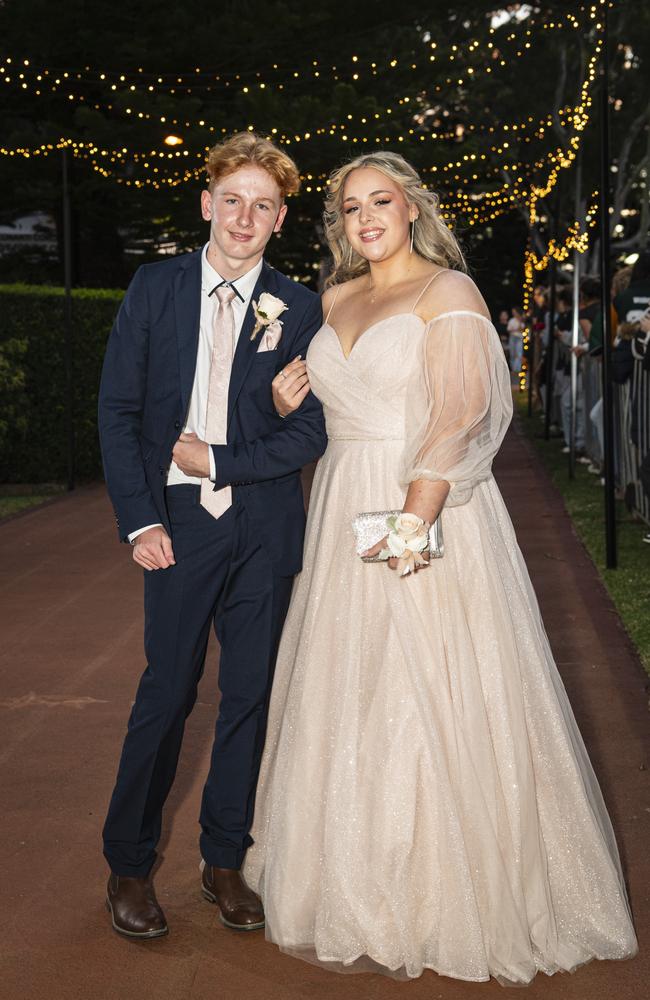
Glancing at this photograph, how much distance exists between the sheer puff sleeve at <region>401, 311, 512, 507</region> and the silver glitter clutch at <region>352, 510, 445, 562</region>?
11 centimetres

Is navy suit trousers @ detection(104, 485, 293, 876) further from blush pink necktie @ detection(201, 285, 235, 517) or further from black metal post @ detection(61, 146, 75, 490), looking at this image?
black metal post @ detection(61, 146, 75, 490)

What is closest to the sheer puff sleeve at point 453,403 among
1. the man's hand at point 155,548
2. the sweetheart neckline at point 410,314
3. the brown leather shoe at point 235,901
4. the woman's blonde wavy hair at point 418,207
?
the sweetheart neckline at point 410,314

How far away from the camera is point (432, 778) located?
349 cm

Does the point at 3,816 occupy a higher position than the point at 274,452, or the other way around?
the point at 274,452

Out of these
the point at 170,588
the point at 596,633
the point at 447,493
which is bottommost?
the point at 596,633

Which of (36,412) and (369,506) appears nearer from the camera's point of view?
(369,506)

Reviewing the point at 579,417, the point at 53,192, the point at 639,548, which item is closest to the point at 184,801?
the point at 639,548

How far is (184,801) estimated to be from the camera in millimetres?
4891

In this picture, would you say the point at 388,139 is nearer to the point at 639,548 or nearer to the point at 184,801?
the point at 639,548

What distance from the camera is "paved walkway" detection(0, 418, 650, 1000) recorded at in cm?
345

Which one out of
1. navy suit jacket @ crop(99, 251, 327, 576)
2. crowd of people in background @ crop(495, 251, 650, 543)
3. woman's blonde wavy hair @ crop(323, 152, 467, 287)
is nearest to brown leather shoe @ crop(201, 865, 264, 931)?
navy suit jacket @ crop(99, 251, 327, 576)

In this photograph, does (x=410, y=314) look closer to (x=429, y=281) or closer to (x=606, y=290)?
(x=429, y=281)

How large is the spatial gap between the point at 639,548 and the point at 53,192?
14.7 metres

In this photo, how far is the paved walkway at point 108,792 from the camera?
11.3 feet
